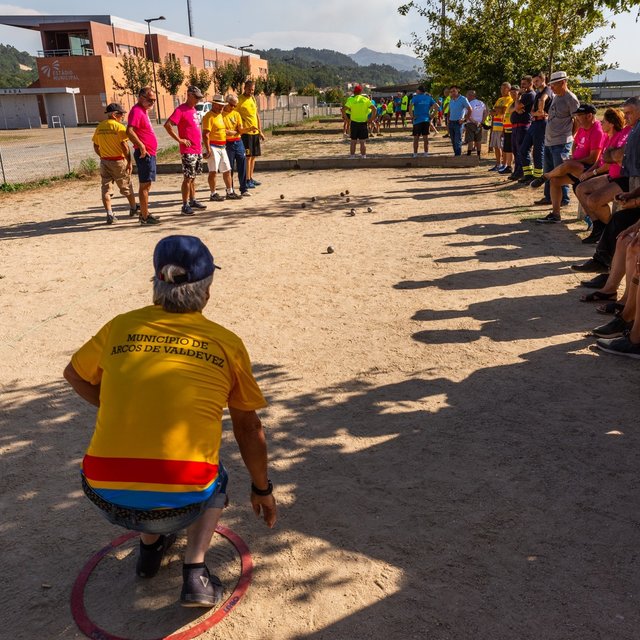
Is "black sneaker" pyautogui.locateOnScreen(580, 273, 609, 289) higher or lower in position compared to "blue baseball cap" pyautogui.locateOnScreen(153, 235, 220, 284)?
lower

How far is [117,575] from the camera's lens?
2.85 m

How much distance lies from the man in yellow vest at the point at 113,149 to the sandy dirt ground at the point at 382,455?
8.50ft

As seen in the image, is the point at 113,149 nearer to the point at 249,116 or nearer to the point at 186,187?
the point at 186,187

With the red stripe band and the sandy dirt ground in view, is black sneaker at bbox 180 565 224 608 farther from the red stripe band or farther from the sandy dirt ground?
the red stripe band

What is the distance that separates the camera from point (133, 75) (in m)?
53.5

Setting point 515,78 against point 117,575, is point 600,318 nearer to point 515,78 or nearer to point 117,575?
point 117,575

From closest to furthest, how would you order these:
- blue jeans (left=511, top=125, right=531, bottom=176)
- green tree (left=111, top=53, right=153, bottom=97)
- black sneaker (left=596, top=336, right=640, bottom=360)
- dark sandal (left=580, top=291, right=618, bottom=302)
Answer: black sneaker (left=596, top=336, right=640, bottom=360), dark sandal (left=580, top=291, right=618, bottom=302), blue jeans (left=511, top=125, right=531, bottom=176), green tree (left=111, top=53, right=153, bottom=97)

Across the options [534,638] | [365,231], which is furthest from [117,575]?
[365,231]

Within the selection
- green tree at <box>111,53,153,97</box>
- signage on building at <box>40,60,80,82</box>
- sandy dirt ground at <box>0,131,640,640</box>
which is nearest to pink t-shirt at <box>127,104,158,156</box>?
sandy dirt ground at <box>0,131,640,640</box>

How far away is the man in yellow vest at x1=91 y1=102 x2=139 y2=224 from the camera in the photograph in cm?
967

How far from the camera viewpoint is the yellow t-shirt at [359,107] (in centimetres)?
1619

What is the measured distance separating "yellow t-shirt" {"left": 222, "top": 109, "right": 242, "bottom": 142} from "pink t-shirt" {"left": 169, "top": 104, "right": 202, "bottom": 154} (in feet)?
4.20

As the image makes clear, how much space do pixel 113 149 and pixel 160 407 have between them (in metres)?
8.68

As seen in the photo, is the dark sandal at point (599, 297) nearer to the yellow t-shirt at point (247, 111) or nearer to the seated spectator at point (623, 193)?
the seated spectator at point (623, 193)
